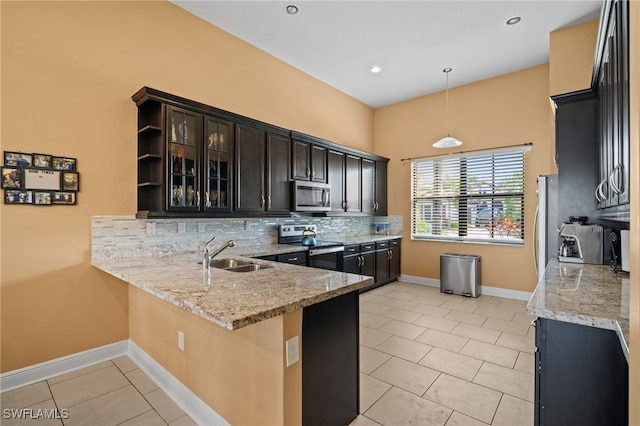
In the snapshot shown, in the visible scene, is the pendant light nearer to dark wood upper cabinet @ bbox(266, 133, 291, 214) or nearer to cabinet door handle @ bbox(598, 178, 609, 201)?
dark wood upper cabinet @ bbox(266, 133, 291, 214)

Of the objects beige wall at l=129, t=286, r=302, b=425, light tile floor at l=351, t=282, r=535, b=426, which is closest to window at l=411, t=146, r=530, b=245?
light tile floor at l=351, t=282, r=535, b=426

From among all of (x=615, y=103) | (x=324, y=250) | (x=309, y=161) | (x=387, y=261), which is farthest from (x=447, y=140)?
(x=615, y=103)

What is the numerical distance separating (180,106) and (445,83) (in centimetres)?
422

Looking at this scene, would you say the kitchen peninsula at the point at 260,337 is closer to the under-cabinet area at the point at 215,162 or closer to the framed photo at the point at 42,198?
the framed photo at the point at 42,198

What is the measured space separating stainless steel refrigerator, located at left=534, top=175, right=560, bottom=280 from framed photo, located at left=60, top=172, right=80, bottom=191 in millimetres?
4312

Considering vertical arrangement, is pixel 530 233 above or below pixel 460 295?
above

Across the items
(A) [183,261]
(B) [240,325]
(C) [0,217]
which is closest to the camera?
(B) [240,325]

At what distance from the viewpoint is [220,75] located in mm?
3738

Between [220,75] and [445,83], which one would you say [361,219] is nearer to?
[445,83]

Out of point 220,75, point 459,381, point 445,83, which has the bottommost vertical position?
point 459,381

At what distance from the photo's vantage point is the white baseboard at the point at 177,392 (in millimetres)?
1961

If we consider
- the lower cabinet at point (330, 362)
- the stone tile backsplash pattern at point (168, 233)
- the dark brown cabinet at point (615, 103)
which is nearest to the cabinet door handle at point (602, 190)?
the dark brown cabinet at point (615, 103)

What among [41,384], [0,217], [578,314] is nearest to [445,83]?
[578,314]

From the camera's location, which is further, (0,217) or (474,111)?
(474,111)
